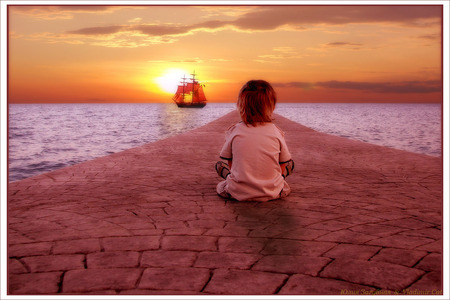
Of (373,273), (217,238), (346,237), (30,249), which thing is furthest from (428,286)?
(30,249)

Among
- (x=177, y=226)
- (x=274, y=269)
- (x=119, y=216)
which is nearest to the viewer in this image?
(x=274, y=269)

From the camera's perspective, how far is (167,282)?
7.29 ft

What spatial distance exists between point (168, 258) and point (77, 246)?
73 centimetres

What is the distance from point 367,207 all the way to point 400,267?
1476mm

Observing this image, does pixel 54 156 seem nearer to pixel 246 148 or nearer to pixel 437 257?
Answer: pixel 246 148

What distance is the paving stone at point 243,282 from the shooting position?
83.8 inches

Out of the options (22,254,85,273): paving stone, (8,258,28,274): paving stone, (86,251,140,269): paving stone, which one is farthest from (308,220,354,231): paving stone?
(8,258,28,274): paving stone

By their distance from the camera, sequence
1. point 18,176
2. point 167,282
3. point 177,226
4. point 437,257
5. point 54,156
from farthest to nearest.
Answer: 1. point 54,156
2. point 18,176
3. point 177,226
4. point 437,257
5. point 167,282

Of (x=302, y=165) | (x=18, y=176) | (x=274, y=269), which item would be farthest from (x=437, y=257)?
(x=18, y=176)

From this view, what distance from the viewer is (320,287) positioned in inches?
85.4

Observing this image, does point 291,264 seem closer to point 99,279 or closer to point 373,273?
point 373,273

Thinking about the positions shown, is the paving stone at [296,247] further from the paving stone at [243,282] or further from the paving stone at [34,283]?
the paving stone at [34,283]

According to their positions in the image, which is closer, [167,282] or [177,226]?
[167,282]

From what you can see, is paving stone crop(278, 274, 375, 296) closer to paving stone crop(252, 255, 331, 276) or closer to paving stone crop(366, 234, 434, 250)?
paving stone crop(252, 255, 331, 276)
